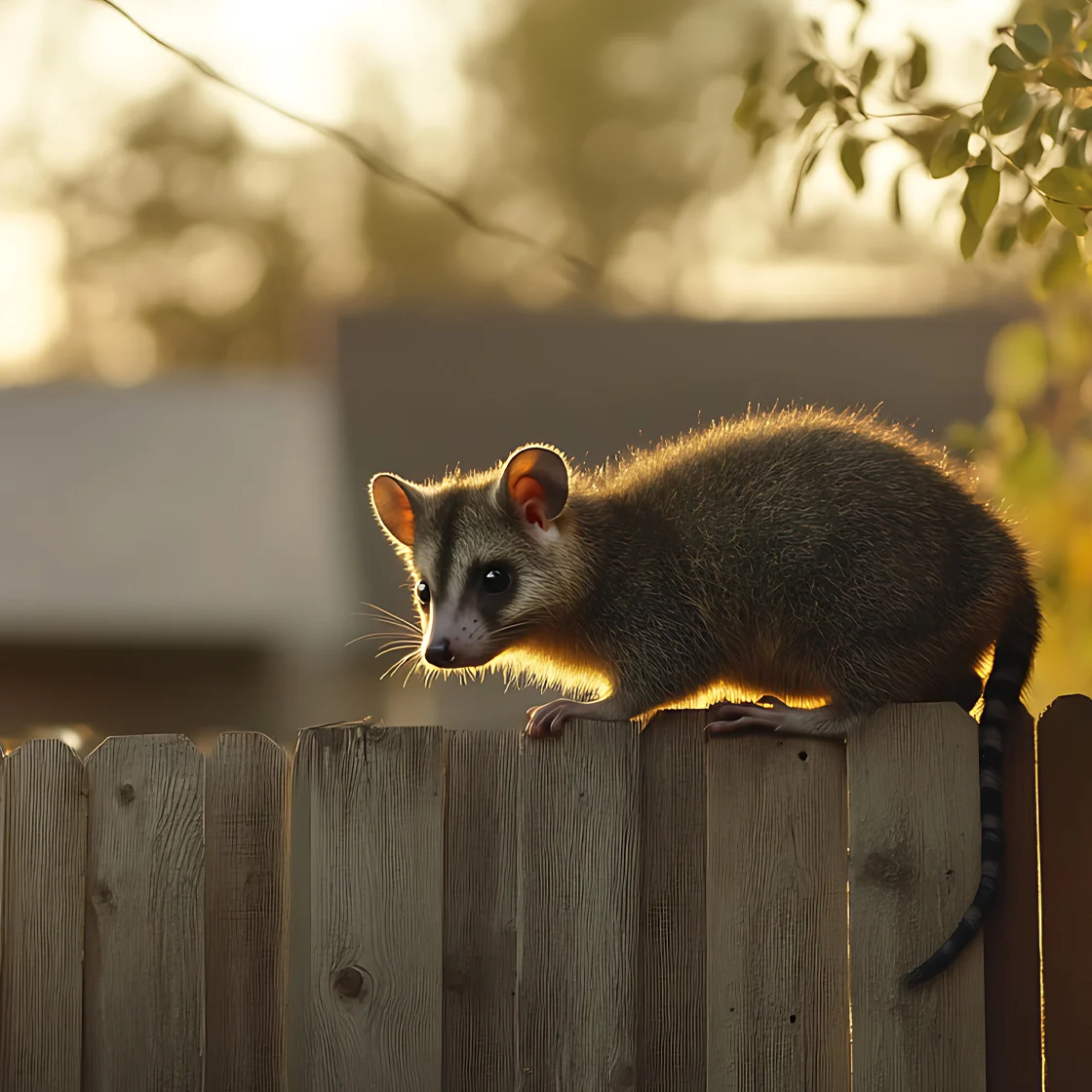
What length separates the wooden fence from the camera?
12.6 ft

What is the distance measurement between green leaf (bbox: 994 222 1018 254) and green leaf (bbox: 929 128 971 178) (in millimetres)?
873

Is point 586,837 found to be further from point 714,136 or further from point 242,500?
point 714,136

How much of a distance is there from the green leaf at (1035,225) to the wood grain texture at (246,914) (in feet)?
8.60

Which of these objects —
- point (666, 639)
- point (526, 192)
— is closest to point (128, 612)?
point (666, 639)

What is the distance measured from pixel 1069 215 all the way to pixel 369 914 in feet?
8.62

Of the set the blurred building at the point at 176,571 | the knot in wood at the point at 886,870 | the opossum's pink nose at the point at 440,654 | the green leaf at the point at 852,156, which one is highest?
the blurred building at the point at 176,571

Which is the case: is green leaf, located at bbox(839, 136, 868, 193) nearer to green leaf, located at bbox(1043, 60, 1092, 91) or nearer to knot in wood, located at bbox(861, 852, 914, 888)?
green leaf, located at bbox(1043, 60, 1092, 91)

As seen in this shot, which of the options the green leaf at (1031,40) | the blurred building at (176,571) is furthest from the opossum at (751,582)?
the blurred building at (176,571)

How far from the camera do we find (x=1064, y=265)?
173 inches

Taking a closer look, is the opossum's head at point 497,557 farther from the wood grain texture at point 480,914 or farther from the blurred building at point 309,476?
the blurred building at point 309,476

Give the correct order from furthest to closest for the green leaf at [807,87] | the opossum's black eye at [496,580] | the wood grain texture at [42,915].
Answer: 1. the opossum's black eye at [496,580]
2. the green leaf at [807,87]
3. the wood grain texture at [42,915]

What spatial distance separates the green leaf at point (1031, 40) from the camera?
360 centimetres

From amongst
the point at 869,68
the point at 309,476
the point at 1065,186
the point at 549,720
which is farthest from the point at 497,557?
the point at 309,476

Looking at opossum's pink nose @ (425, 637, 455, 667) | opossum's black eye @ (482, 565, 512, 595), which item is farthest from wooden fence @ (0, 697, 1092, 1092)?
opossum's black eye @ (482, 565, 512, 595)
